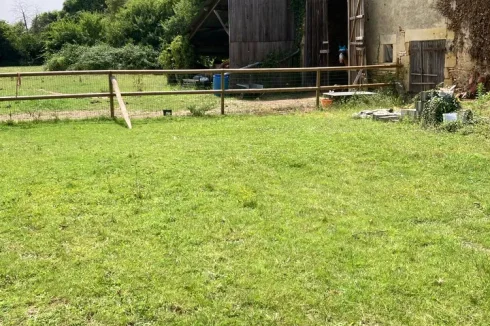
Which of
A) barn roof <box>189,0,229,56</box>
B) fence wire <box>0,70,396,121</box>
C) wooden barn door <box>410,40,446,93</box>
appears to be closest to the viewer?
fence wire <box>0,70,396,121</box>

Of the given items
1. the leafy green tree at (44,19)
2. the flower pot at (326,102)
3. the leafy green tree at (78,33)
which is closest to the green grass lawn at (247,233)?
the flower pot at (326,102)

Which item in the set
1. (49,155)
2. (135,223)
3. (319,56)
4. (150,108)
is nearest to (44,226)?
(135,223)

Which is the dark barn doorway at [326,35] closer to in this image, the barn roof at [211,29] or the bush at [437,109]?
the barn roof at [211,29]

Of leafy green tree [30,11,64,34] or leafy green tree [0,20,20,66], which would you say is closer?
leafy green tree [0,20,20,66]

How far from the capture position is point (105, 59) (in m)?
28.5

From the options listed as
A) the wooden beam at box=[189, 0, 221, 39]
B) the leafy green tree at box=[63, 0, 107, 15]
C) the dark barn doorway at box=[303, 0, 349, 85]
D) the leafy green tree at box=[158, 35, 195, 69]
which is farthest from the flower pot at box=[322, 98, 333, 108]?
the leafy green tree at box=[63, 0, 107, 15]

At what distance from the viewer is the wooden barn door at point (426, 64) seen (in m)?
12.1

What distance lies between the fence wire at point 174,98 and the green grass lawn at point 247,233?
389 cm

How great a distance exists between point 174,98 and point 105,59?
15.5 metres

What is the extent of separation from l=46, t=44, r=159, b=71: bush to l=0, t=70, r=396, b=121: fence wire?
537cm

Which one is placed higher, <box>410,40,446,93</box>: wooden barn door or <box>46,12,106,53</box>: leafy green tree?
<box>46,12,106,53</box>: leafy green tree

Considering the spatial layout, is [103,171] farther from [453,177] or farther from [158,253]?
[453,177]

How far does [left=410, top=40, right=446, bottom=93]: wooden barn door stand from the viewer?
12.1m

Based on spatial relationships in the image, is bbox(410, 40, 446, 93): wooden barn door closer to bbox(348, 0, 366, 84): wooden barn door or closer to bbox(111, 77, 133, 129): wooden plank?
bbox(348, 0, 366, 84): wooden barn door
